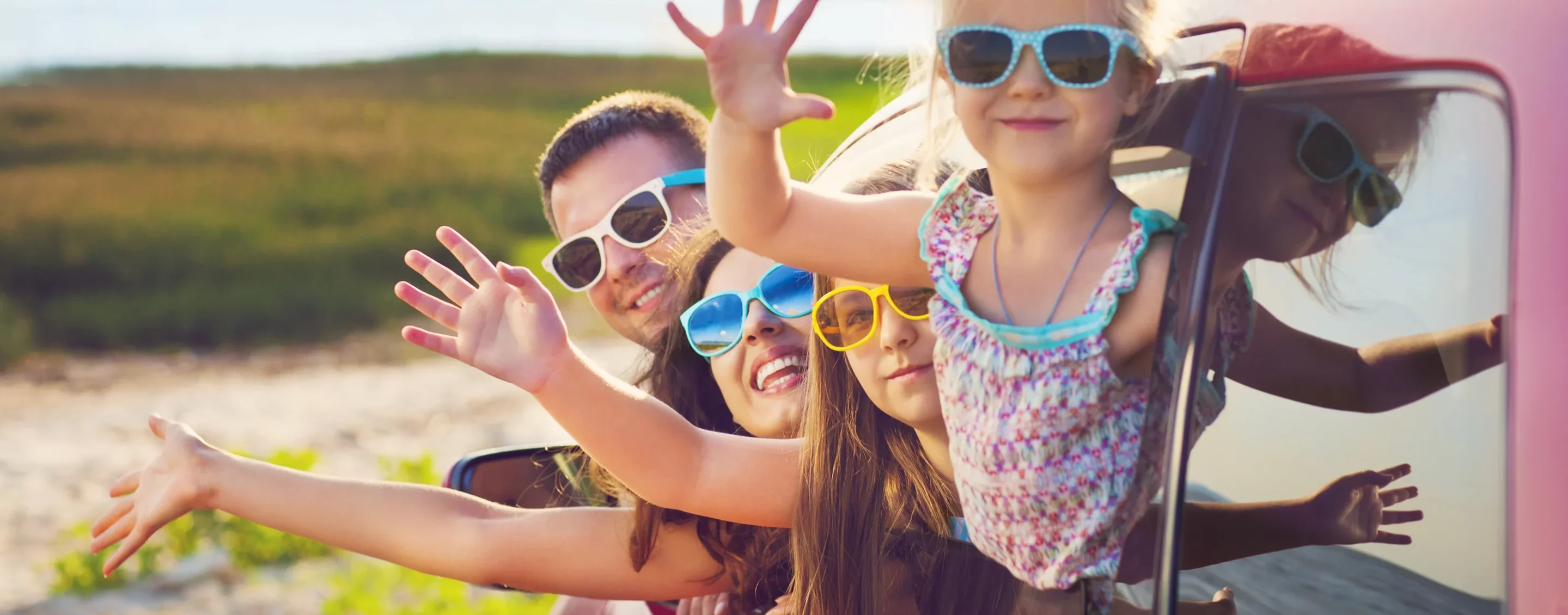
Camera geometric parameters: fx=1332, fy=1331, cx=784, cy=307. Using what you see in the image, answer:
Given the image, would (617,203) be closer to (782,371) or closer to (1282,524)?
(782,371)

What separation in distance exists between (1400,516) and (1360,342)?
0.16 metres

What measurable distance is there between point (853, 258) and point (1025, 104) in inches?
11.7

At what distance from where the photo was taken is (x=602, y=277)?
9.20ft

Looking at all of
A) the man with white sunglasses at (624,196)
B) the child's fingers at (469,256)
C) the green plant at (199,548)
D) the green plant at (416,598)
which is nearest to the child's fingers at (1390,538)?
the child's fingers at (469,256)

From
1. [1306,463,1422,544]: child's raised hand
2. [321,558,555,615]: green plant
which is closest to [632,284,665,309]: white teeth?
[1306,463,1422,544]: child's raised hand

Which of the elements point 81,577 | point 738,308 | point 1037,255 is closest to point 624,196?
point 738,308

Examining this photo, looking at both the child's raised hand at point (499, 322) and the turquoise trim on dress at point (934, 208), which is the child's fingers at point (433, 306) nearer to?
the child's raised hand at point (499, 322)

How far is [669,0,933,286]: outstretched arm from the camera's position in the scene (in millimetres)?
1417

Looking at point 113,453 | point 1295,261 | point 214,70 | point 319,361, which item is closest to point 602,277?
point 1295,261

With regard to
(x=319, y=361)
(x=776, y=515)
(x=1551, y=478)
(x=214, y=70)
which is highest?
(x=214, y=70)

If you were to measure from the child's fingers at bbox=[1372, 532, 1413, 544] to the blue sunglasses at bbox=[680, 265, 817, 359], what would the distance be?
0.93 m

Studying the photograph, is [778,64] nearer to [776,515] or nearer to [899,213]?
[899,213]

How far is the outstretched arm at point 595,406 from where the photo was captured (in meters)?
1.71

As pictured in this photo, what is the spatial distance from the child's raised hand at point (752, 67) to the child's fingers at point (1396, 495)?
656 millimetres
